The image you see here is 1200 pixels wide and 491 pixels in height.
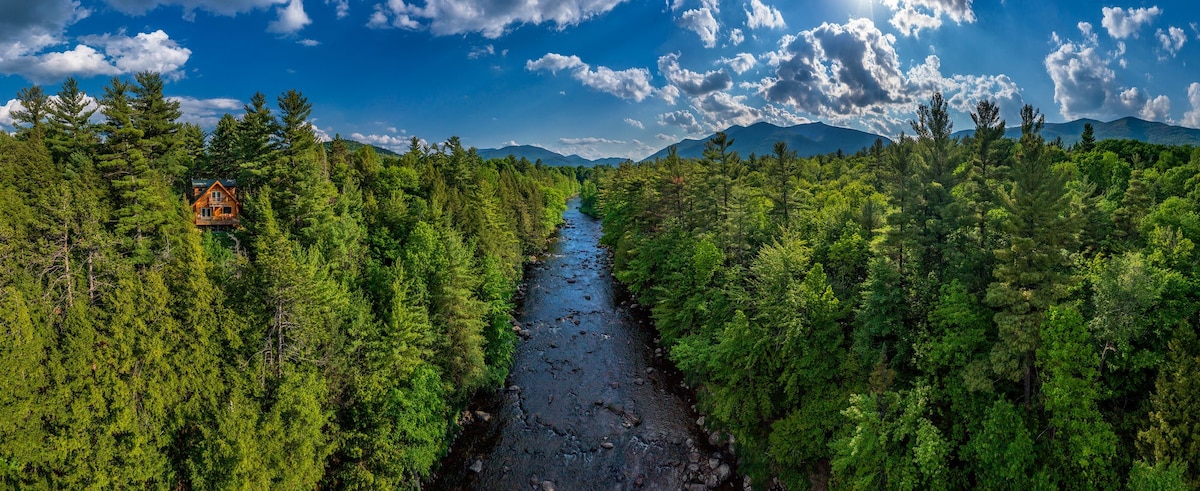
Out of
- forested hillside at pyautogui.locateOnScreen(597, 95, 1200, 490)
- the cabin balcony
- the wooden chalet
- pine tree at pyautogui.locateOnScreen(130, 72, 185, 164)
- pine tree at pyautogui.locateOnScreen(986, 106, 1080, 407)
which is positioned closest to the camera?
forested hillside at pyautogui.locateOnScreen(597, 95, 1200, 490)

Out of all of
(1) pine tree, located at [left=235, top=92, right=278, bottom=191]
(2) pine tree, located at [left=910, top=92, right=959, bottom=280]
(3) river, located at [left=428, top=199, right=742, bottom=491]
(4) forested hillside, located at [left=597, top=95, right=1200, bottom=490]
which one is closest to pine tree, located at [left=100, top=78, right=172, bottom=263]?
(1) pine tree, located at [left=235, top=92, right=278, bottom=191]

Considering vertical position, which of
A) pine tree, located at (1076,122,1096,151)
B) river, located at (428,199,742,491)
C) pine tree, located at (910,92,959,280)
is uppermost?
pine tree, located at (1076,122,1096,151)

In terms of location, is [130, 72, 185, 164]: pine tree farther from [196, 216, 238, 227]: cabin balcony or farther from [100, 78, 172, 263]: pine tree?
[196, 216, 238, 227]: cabin balcony

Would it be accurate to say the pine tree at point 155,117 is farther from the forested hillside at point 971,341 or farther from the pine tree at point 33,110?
the forested hillside at point 971,341

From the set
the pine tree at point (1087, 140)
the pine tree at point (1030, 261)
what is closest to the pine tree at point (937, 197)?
the pine tree at point (1030, 261)

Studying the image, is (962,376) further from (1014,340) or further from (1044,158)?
(1044,158)

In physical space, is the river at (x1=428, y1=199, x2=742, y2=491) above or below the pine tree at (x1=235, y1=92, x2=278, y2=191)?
below

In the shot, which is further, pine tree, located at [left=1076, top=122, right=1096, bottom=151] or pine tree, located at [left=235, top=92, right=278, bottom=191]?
pine tree, located at [left=1076, top=122, right=1096, bottom=151]

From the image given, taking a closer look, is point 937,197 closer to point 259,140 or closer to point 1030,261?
point 1030,261
